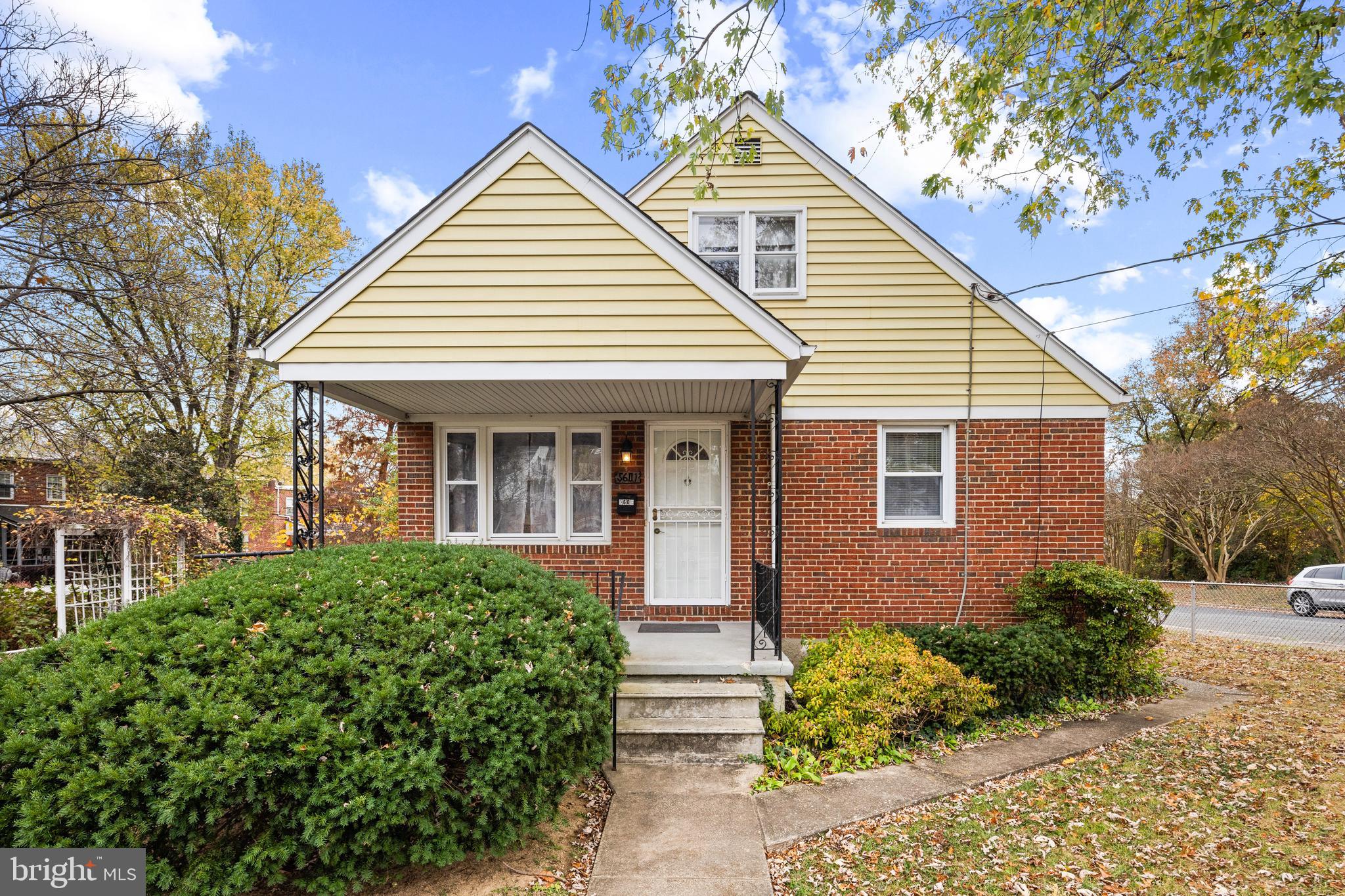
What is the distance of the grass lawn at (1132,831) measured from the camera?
368 centimetres

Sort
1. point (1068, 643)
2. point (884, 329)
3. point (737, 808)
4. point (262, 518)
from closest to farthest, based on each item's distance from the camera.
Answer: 1. point (737, 808)
2. point (1068, 643)
3. point (884, 329)
4. point (262, 518)

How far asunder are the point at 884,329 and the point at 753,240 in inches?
79.4

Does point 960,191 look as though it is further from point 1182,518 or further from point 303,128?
point 1182,518

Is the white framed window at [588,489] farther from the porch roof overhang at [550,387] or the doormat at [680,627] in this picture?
Result: the doormat at [680,627]

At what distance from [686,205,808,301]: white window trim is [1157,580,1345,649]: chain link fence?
8.78 m

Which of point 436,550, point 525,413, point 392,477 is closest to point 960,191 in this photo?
point 525,413

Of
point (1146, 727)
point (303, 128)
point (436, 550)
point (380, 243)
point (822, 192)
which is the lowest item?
point (1146, 727)

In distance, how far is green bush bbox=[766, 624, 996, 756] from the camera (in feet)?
17.8

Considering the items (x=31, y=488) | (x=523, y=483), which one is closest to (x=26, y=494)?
(x=31, y=488)

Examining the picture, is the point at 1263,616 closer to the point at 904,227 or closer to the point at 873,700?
the point at 904,227

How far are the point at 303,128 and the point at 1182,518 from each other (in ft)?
103

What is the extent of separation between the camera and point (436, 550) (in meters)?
4.77

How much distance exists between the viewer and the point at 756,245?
8.27 m

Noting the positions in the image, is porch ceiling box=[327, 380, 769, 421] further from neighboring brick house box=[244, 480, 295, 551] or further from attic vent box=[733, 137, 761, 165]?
neighboring brick house box=[244, 480, 295, 551]
